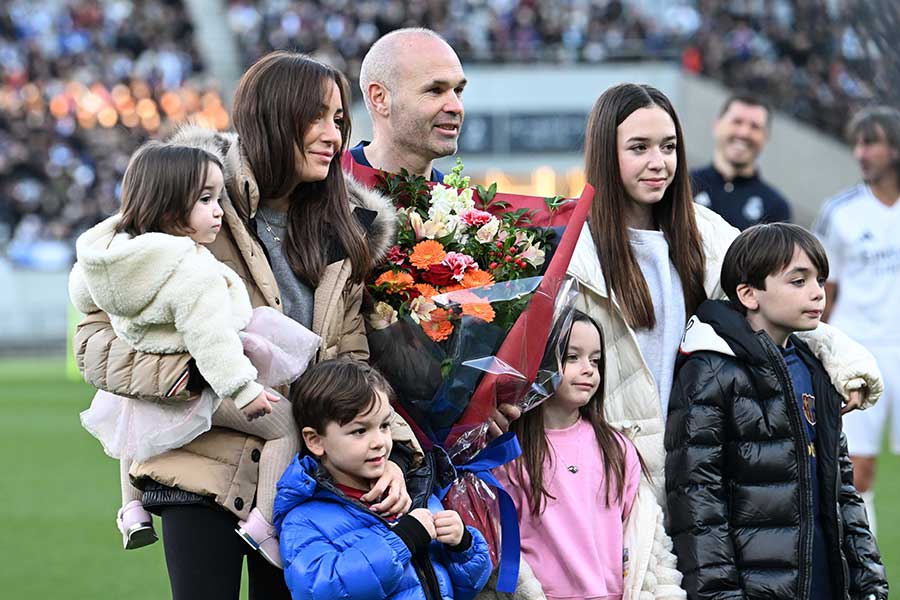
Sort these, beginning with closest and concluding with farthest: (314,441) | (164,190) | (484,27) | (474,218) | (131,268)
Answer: (131,268), (164,190), (314,441), (474,218), (484,27)

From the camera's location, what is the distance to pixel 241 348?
11.8 ft

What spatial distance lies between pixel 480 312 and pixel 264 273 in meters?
0.58

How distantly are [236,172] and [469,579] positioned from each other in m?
1.25

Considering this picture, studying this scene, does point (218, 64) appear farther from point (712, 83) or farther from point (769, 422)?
point (769, 422)

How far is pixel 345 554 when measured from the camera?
3.64 metres

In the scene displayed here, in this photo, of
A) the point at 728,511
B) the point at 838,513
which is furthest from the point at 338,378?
the point at 838,513

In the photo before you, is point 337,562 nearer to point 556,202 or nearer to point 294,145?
point 294,145

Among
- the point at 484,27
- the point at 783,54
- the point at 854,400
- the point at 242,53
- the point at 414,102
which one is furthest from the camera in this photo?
the point at 242,53

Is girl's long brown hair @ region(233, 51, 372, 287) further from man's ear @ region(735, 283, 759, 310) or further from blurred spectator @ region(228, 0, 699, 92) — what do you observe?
blurred spectator @ region(228, 0, 699, 92)

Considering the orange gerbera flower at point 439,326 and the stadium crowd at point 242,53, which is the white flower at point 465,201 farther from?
the stadium crowd at point 242,53

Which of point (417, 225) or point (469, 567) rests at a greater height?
point (417, 225)

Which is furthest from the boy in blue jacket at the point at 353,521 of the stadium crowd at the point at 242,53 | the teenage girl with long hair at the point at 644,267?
the stadium crowd at the point at 242,53

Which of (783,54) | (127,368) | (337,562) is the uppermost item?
(783,54)

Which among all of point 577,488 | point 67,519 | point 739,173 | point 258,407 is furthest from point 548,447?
point 67,519
